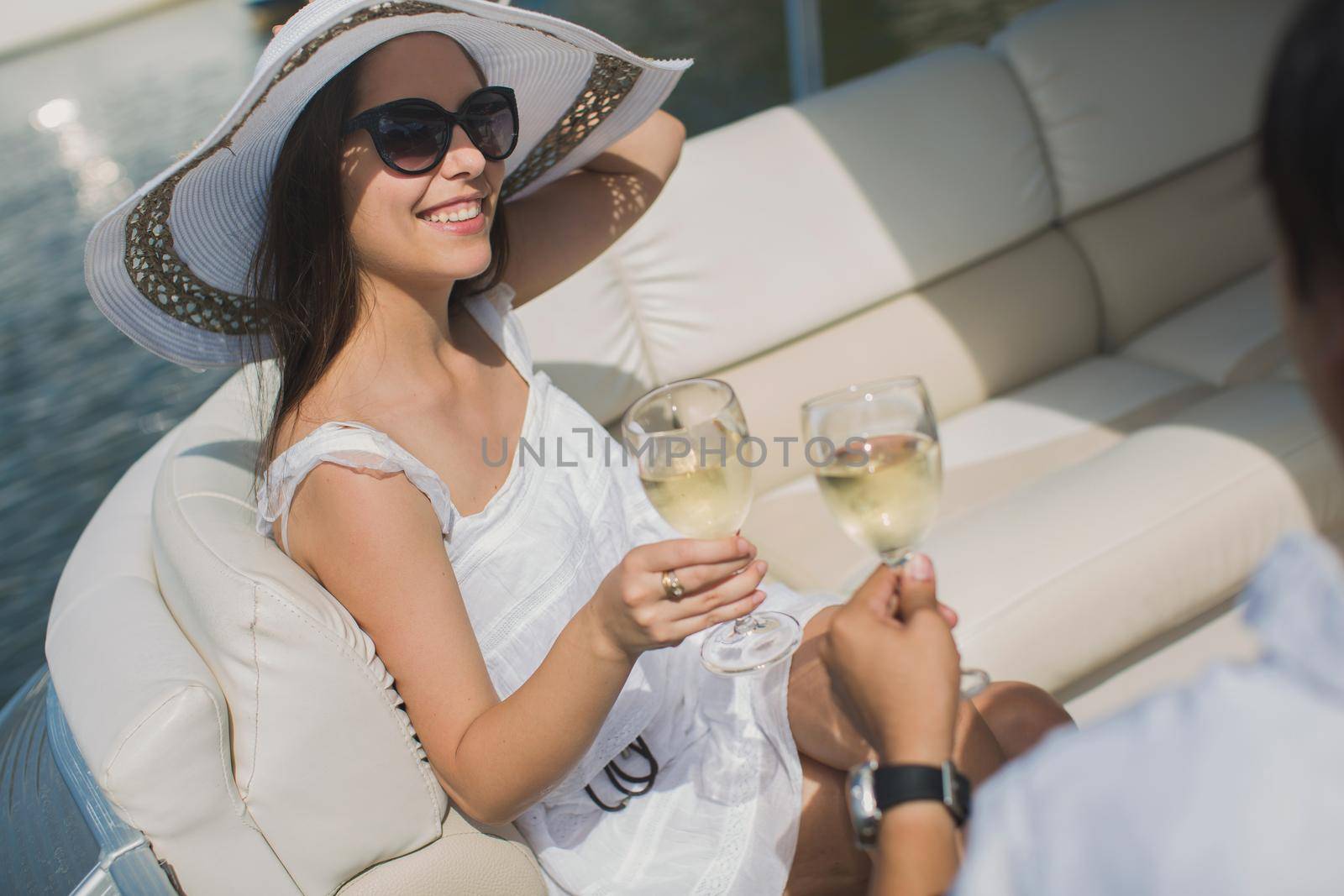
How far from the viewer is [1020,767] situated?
0.65m

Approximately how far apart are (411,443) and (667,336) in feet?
3.84

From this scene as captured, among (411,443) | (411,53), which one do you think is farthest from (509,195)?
(411,443)

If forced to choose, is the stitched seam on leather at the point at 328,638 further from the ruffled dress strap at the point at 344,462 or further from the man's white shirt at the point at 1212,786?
the man's white shirt at the point at 1212,786

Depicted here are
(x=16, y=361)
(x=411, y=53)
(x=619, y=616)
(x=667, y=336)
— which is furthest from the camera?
(x=16, y=361)

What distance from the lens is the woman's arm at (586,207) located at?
6.34 ft

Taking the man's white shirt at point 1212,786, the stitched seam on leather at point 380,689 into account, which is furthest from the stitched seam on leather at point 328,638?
the man's white shirt at point 1212,786

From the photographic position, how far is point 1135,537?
2.02m

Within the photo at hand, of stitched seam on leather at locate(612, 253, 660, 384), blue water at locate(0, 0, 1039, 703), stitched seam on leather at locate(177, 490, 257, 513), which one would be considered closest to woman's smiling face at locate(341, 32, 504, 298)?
stitched seam on leather at locate(177, 490, 257, 513)

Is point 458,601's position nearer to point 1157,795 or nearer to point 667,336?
point 1157,795

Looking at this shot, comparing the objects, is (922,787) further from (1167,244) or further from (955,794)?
(1167,244)

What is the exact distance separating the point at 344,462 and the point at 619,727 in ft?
1.65

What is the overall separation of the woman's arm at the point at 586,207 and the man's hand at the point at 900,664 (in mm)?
1050

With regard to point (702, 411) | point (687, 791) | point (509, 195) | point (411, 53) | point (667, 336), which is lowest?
point (687, 791)

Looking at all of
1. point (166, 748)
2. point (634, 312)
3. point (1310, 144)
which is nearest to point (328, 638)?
point (166, 748)
